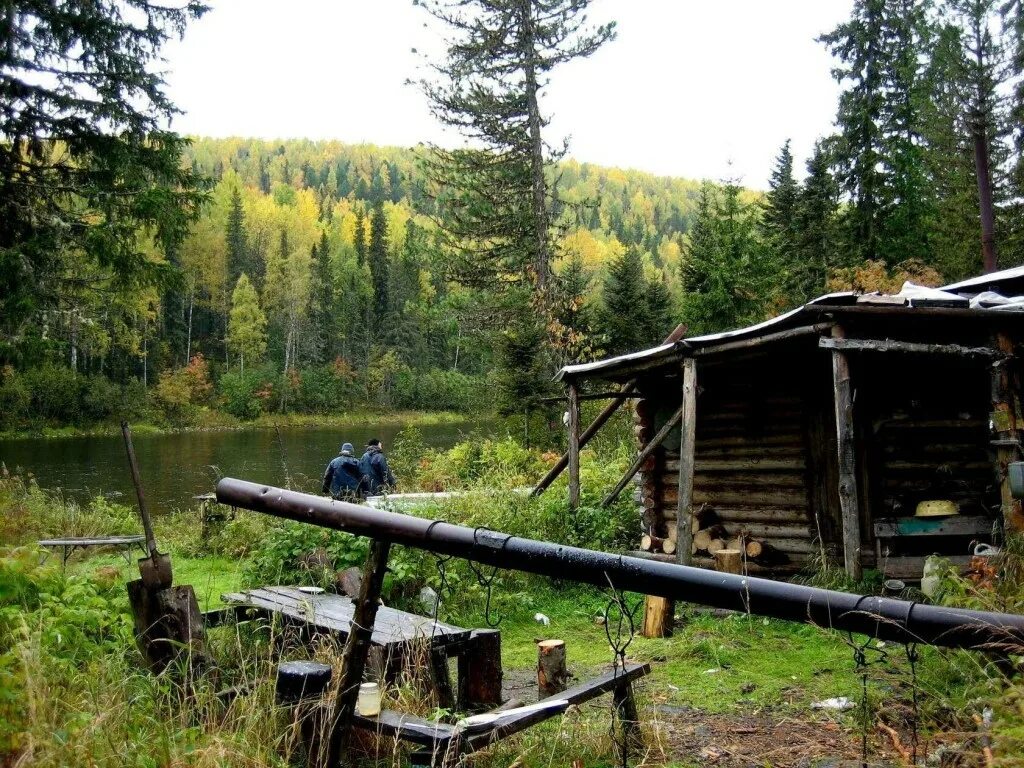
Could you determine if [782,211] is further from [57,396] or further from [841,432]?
[57,396]

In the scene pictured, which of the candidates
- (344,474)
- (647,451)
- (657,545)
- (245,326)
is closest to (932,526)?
(647,451)

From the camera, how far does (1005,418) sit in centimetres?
804

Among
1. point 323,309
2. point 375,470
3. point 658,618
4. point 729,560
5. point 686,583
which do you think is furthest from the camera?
point 323,309

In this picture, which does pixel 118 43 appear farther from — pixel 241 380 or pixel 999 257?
pixel 241 380

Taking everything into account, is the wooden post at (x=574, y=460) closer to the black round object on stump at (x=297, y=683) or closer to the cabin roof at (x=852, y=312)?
the cabin roof at (x=852, y=312)

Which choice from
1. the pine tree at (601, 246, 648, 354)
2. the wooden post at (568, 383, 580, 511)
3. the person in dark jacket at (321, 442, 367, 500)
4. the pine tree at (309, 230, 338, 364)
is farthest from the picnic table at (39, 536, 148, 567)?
the pine tree at (309, 230, 338, 364)

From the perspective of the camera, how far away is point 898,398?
10.0 metres

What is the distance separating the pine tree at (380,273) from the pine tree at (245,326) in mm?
12657

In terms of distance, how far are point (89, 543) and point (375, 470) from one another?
4.92 m

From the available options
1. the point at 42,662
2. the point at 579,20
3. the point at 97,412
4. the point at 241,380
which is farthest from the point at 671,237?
the point at 42,662

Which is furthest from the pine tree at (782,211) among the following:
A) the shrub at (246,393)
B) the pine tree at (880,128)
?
the shrub at (246,393)

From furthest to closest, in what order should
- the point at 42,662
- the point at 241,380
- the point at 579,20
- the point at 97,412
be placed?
the point at 241,380 → the point at 97,412 → the point at 579,20 → the point at 42,662

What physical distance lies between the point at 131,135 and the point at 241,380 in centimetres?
5263

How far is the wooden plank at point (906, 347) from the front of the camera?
8117 millimetres
